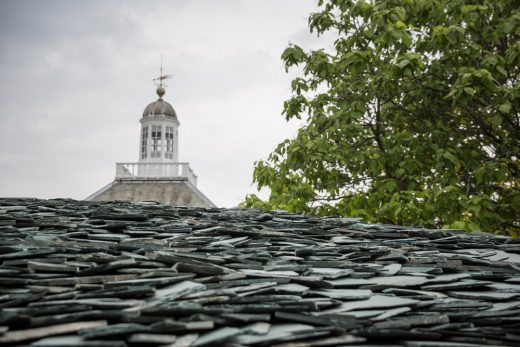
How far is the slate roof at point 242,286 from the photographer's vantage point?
8.50ft

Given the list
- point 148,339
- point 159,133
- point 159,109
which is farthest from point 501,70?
point 159,109

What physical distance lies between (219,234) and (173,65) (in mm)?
27981

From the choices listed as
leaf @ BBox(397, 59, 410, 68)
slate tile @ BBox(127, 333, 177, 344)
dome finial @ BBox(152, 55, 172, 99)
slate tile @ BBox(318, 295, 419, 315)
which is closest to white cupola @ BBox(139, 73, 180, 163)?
dome finial @ BBox(152, 55, 172, 99)

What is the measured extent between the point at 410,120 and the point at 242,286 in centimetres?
852

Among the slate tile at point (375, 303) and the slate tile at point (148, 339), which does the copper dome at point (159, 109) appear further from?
the slate tile at point (148, 339)

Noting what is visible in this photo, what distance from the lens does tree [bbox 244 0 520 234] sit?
828cm

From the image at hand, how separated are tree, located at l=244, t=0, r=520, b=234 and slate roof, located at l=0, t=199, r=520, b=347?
3.61 m

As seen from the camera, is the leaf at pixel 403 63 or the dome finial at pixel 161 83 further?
the dome finial at pixel 161 83

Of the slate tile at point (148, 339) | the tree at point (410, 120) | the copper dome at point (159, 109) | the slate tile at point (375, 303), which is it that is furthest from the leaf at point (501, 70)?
the copper dome at point (159, 109)

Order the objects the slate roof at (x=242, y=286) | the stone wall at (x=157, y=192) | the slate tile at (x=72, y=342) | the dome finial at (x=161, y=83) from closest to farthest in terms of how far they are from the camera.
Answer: the slate tile at (x=72, y=342) → the slate roof at (x=242, y=286) → the stone wall at (x=157, y=192) → the dome finial at (x=161, y=83)

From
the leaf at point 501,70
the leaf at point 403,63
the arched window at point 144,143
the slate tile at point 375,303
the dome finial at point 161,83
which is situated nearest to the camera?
the slate tile at point 375,303

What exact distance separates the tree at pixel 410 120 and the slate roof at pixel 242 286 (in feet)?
11.8

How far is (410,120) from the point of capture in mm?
10969

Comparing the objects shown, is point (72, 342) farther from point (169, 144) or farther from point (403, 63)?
point (169, 144)
